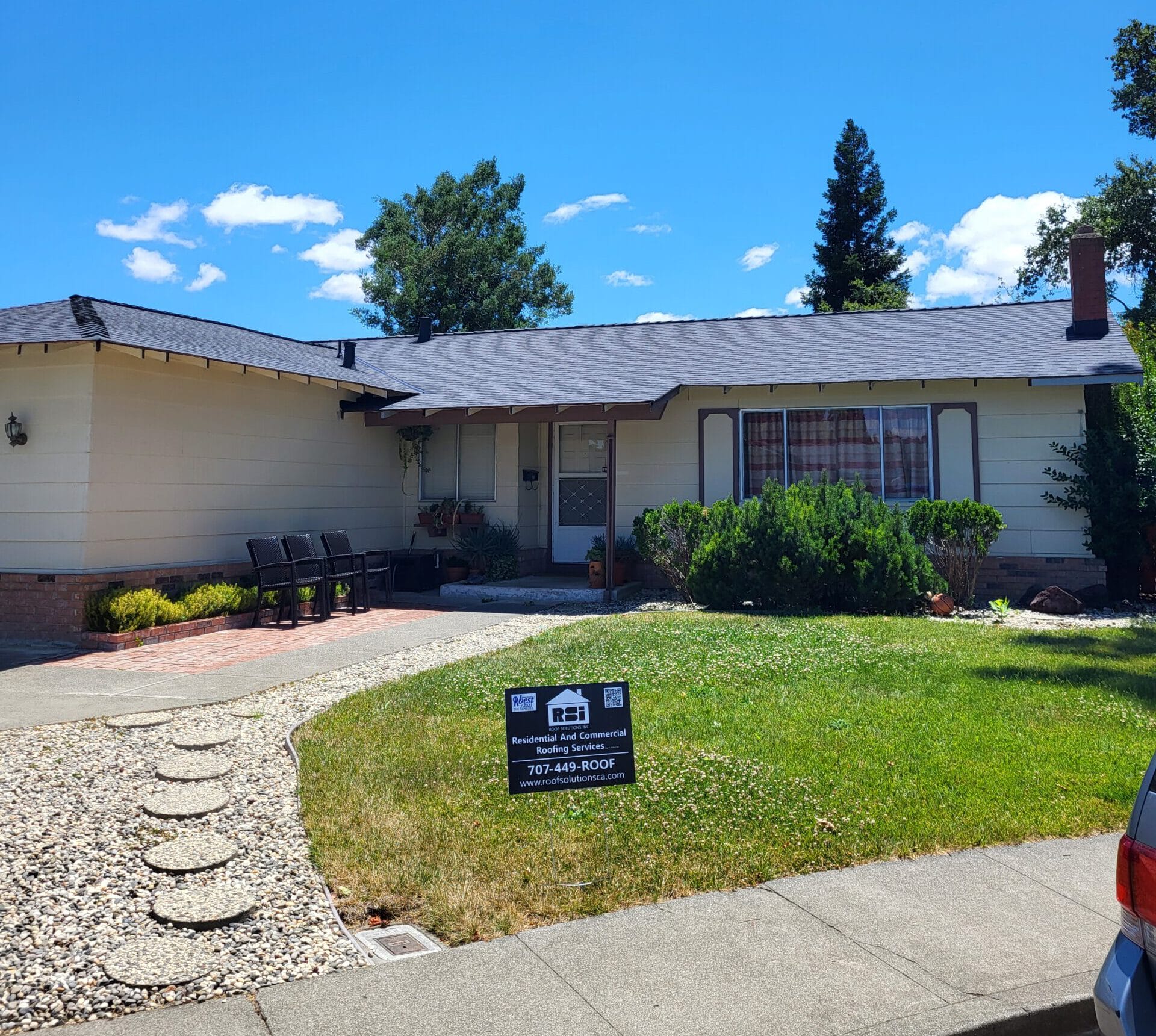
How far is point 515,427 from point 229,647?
22.2ft

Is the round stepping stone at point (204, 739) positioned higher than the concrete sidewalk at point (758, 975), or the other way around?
the round stepping stone at point (204, 739)

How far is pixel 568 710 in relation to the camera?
4.12 m

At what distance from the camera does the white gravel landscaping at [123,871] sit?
313cm

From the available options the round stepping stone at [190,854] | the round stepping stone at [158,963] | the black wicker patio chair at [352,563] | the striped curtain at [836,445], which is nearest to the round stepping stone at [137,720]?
the round stepping stone at [190,854]

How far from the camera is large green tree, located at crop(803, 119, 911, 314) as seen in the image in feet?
118

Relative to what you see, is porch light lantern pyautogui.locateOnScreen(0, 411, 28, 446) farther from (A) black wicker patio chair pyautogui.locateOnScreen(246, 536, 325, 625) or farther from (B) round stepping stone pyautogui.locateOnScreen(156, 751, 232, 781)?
(B) round stepping stone pyautogui.locateOnScreen(156, 751, 232, 781)

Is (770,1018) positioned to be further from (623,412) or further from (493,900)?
(623,412)

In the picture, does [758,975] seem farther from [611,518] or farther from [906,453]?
[906,453]

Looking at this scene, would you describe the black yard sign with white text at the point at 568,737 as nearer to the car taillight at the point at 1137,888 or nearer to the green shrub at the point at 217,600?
the car taillight at the point at 1137,888

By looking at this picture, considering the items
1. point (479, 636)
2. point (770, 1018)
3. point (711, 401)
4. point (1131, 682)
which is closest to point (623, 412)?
point (711, 401)

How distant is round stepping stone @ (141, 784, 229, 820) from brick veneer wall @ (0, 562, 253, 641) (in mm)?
5616

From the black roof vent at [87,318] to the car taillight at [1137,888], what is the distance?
379 inches

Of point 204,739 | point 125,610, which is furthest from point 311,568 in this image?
point 204,739

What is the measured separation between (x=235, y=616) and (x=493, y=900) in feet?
27.4
